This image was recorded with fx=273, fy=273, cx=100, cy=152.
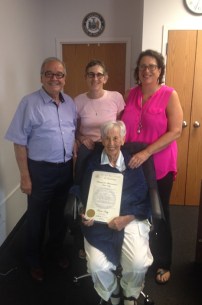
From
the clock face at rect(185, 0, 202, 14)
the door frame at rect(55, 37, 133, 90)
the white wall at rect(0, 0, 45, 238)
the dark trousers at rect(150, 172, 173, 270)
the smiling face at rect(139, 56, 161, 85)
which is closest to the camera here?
the smiling face at rect(139, 56, 161, 85)

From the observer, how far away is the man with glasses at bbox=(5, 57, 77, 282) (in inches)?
71.7

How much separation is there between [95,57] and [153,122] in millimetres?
2300

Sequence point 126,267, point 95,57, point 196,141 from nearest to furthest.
Result: point 126,267
point 196,141
point 95,57

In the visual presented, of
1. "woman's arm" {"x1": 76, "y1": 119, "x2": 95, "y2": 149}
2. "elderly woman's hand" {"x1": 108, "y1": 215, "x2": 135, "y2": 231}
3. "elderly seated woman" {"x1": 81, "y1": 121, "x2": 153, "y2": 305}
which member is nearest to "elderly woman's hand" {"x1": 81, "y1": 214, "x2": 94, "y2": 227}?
"elderly seated woman" {"x1": 81, "y1": 121, "x2": 153, "y2": 305}

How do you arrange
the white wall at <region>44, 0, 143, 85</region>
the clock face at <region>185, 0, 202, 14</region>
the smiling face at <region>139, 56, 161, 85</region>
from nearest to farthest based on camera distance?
the smiling face at <region>139, 56, 161, 85</region> < the clock face at <region>185, 0, 202, 14</region> < the white wall at <region>44, 0, 143, 85</region>

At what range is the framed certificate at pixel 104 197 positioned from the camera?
1.71m

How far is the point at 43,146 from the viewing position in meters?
1.87

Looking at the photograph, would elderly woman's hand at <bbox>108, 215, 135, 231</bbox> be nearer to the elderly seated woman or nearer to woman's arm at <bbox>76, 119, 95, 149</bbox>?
the elderly seated woman

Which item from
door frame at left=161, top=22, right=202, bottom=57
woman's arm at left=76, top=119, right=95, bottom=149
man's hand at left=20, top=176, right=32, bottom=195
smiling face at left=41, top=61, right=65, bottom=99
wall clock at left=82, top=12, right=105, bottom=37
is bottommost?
man's hand at left=20, top=176, right=32, bottom=195

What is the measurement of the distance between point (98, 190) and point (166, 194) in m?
0.51

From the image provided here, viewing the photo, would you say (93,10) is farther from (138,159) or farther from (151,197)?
(151,197)

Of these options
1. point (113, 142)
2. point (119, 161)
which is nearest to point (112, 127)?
point (113, 142)

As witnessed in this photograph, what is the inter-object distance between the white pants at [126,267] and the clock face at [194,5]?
2387 mm

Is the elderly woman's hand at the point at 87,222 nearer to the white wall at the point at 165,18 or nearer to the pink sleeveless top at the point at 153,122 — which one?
the pink sleeveless top at the point at 153,122
